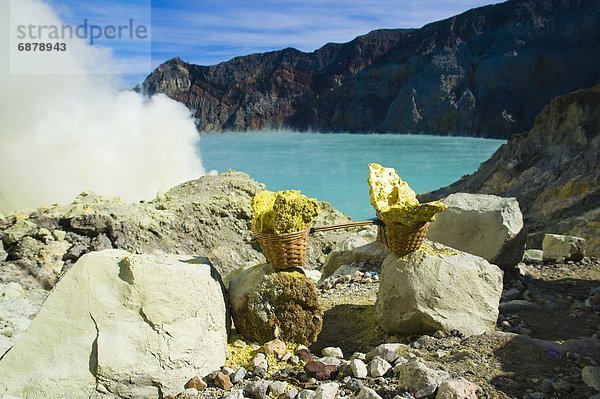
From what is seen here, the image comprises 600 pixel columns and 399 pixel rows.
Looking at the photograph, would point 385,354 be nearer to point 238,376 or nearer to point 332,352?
point 332,352

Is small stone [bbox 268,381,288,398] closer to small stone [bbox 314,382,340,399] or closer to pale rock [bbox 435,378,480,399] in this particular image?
small stone [bbox 314,382,340,399]

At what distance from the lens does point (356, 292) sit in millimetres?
5109

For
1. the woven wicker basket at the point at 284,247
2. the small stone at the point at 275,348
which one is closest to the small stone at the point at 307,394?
the small stone at the point at 275,348

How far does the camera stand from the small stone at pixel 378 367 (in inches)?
120

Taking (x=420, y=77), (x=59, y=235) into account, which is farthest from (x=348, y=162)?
(x=59, y=235)

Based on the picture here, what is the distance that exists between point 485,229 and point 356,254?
1.45 meters

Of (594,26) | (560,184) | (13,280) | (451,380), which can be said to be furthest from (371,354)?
(594,26)

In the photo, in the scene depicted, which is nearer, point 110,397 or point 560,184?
point 110,397

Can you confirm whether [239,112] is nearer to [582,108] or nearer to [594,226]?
[582,108]

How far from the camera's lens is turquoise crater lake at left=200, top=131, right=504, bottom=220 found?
27.4 metres

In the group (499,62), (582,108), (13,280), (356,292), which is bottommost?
(13,280)

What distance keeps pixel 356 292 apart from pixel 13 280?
15.9 feet

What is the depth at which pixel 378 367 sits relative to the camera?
306 centimetres

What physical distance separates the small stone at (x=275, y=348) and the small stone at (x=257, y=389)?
451mm
